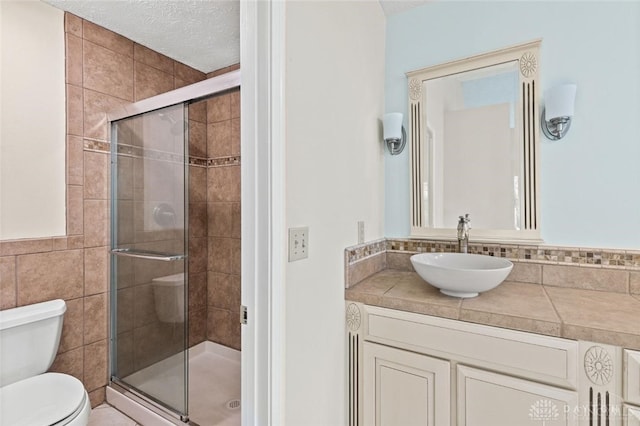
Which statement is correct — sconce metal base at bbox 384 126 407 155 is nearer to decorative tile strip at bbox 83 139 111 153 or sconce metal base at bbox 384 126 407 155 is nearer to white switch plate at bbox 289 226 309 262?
white switch plate at bbox 289 226 309 262

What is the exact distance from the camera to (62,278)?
1749 mm

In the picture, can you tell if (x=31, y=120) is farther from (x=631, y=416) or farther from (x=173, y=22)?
(x=631, y=416)

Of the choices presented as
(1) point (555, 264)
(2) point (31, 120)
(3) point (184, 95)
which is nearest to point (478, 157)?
(1) point (555, 264)

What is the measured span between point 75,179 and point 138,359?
1.17 meters

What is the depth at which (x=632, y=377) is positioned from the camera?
3.00 feet

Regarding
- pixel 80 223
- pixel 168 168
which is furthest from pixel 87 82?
pixel 80 223

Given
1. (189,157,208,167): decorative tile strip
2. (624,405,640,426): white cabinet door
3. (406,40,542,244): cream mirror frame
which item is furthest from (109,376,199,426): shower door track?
(624,405,640,426): white cabinet door

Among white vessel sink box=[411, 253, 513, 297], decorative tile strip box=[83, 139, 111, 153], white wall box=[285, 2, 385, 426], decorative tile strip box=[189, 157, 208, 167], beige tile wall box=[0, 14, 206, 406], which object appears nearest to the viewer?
white wall box=[285, 2, 385, 426]

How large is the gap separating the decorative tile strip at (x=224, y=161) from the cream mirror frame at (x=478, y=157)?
52.8 inches

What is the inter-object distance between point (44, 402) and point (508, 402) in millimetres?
1790

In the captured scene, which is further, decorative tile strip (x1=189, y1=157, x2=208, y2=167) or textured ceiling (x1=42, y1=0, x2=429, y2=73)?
decorative tile strip (x1=189, y1=157, x2=208, y2=167)

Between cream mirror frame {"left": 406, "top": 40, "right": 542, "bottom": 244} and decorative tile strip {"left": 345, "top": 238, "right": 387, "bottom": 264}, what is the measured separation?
0.19 meters

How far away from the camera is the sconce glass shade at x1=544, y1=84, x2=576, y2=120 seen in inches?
54.0

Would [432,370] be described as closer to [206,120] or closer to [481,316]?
[481,316]
